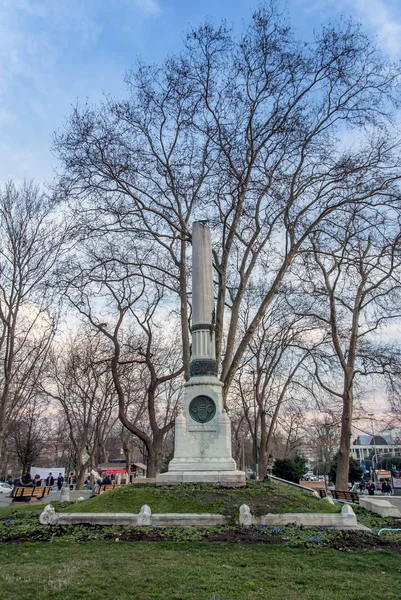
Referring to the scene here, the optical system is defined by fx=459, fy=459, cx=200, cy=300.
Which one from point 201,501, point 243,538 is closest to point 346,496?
point 201,501

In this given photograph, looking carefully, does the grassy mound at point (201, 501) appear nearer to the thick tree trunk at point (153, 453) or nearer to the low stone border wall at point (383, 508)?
the low stone border wall at point (383, 508)

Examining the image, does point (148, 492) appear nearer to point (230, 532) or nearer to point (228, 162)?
point (230, 532)

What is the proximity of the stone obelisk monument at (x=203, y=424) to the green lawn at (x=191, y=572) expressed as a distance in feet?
16.0

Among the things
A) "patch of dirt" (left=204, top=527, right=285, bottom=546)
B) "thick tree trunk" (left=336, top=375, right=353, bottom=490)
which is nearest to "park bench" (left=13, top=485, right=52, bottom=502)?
"thick tree trunk" (left=336, top=375, right=353, bottom=490)

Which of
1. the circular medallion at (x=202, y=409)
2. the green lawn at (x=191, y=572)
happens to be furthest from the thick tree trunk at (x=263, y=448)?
the green lawn at (x=191, y=572)

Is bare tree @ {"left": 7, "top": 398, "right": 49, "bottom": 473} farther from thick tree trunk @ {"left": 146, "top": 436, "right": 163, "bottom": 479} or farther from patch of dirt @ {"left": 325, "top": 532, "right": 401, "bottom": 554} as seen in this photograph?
patch of dirt @ {"left": 325, "top": 532, "right": 401, "bottom": 554}

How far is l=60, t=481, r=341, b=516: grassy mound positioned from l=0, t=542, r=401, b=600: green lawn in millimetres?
2468

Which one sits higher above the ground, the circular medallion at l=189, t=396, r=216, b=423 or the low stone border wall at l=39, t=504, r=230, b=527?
the circular medallion at l=189, t=396, r=216, b=423

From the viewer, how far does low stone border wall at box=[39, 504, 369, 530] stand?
9500mm

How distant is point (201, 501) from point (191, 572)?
470cm

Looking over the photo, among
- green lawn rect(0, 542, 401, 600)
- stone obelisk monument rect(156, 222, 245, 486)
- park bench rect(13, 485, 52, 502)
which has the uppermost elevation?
stone obelisk monument rect(156, 222, 245, 486)

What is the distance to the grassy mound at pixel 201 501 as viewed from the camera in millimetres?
10172

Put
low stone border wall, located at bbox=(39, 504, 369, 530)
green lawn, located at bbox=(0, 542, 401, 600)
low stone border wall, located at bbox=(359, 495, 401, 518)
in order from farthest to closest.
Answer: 1. low stone border wall, located at bbox=(359, 495, 401, 518)
2. low stone border wall, located at bbox=(39, 504, 369, 530)
3. green lawn, located at bbox=(0, 542, 401, 600)

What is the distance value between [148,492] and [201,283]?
268 inches
